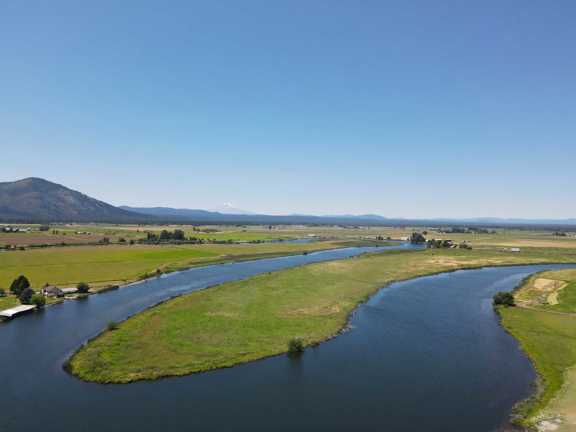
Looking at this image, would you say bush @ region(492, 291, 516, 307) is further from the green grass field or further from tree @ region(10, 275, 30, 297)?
tree @ region(10, 275, 30, 297)

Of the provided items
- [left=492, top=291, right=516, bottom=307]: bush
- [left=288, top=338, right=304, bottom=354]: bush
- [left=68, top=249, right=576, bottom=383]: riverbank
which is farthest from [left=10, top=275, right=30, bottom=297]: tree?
[left=492, top=291, right=516, bottom=307]: bush

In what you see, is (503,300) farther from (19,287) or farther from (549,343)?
(19,287)

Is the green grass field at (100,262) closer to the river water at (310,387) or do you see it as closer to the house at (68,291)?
the house at (68,291)

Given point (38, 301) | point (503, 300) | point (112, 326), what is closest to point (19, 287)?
point (38, 301)

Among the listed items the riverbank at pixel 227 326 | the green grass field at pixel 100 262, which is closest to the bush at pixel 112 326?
the riverbank at pixel 227 326

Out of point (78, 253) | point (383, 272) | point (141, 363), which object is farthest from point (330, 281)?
point (78, 253)

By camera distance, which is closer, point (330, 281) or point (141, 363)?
point (141, 363)

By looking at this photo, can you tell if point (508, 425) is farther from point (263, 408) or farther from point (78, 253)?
point (78, 253)
